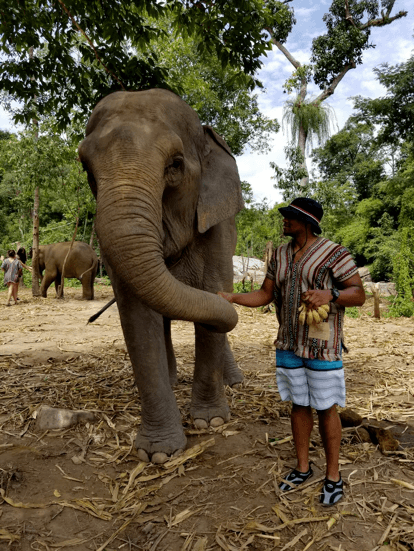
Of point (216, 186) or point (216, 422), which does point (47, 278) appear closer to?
point (216, 422)

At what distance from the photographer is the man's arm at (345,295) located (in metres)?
2.37

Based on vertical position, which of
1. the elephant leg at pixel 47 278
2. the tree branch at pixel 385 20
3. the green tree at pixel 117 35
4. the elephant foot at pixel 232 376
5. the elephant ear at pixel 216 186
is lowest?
the elephant foot at pixel 232 376

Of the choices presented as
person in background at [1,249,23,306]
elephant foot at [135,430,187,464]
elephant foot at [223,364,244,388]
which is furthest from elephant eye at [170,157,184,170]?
person in background at [1,249,23,306]

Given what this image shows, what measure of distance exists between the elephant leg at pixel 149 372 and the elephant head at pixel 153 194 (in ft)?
1.33

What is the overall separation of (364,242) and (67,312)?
16.9 meters

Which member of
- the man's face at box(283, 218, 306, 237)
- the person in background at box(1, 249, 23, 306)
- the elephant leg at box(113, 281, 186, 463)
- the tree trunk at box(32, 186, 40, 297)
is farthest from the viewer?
the tree trunk at box(32, 186, 40, 297)

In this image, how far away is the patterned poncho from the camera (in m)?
2.45

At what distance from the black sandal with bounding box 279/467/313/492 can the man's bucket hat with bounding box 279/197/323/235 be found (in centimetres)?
152

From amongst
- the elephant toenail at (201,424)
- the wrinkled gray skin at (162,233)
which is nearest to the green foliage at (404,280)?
the wrinkled gray skin at (162,233)

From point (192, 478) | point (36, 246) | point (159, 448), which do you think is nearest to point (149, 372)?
point (159, 448)

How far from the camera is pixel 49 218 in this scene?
35.8 m

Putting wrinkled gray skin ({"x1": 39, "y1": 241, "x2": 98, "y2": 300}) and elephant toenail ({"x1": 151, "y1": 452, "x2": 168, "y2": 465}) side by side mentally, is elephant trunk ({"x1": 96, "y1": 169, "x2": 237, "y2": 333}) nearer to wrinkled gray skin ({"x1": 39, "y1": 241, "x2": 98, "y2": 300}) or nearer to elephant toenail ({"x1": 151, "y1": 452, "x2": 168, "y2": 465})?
elephant toenail ({"x1": 151, "y1": 452, "x2": 168, "y2": 465})

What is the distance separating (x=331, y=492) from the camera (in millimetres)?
2508

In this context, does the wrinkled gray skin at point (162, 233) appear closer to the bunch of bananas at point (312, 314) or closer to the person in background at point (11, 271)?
the bunch of bananas at point (312, 314)
